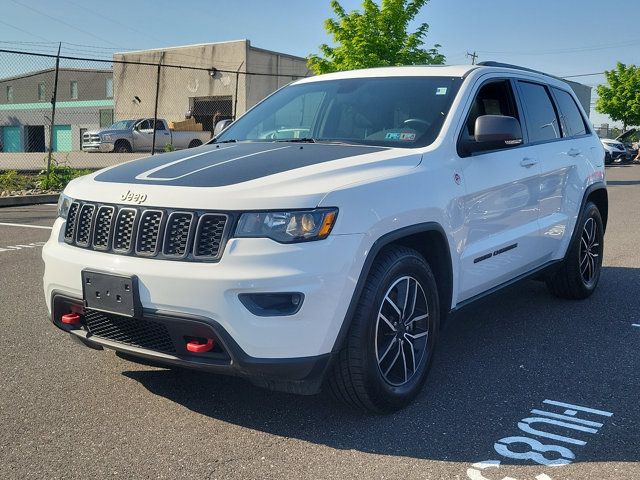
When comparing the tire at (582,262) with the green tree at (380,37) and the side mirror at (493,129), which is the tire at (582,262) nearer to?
the side mirror at (493,129)

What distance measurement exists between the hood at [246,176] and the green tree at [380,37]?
1716 centimetres

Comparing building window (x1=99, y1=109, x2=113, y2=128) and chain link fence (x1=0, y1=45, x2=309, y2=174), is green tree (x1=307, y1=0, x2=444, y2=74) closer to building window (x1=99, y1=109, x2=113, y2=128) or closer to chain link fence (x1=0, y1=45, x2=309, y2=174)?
chain link fence (x1=0, y1=45, x2=309, y2=174)

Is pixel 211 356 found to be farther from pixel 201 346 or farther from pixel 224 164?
pixel 224 164

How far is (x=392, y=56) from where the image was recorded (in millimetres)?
20922

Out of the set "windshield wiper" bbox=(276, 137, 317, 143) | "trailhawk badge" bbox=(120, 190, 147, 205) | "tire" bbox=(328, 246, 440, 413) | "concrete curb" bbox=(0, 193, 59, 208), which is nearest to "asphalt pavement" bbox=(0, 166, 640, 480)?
"tire" bbox=(328, 246, 440, 413)

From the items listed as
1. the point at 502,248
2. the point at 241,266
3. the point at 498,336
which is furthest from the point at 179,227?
the point at 498,336

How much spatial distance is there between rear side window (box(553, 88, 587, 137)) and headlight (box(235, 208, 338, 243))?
335 centimetres

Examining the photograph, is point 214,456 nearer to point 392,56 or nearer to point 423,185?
point 423,185

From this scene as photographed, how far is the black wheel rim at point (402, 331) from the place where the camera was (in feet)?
11.8

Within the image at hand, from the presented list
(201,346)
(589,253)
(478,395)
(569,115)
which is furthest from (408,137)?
(589,253)

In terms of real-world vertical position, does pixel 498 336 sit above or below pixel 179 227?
below

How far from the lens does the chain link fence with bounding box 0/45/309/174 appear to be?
26163 millimetres

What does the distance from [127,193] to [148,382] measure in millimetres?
1233

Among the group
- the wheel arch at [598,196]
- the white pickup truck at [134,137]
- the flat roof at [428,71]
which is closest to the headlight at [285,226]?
the flat roof at [428,71]
